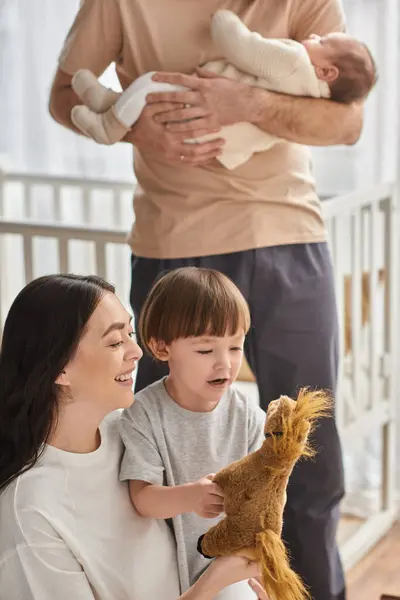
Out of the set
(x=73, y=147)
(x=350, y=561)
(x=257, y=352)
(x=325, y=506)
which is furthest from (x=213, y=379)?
(x=73, y=147)

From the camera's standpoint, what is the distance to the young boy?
4.70 ft

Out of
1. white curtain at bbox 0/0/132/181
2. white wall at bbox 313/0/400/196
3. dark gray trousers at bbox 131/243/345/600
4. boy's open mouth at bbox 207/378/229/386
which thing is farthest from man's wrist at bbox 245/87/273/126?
white curtain at bbox 0/0/132/181

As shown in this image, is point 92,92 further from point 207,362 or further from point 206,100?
point 207,362

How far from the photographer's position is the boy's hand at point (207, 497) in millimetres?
1327

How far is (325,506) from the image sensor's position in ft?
6.63

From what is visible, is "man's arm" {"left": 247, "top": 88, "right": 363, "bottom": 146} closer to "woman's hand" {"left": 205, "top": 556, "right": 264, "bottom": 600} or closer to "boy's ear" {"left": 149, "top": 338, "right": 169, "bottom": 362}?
"boy's ear" {"left": 149, "top": 338, "right": 169, "bottom": 362}

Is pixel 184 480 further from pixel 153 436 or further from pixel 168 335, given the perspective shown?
pixel 168 335

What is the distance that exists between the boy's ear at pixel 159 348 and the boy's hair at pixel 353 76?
577 millimetres

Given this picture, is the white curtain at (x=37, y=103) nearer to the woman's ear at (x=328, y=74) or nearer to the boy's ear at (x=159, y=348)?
the woman's ear at (x=328, y=74)

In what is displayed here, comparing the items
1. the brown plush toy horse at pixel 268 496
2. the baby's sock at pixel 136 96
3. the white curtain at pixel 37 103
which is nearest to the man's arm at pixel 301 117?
the baby's sock at pixel 136 96

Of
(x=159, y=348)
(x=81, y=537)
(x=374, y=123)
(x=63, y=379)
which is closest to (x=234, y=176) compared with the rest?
(x=159, y=348)

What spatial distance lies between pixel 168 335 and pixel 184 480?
200mm

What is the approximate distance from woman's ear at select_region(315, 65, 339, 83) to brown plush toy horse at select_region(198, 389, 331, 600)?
0.69 m

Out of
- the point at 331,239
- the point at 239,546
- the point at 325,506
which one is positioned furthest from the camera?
the point at 331,239
